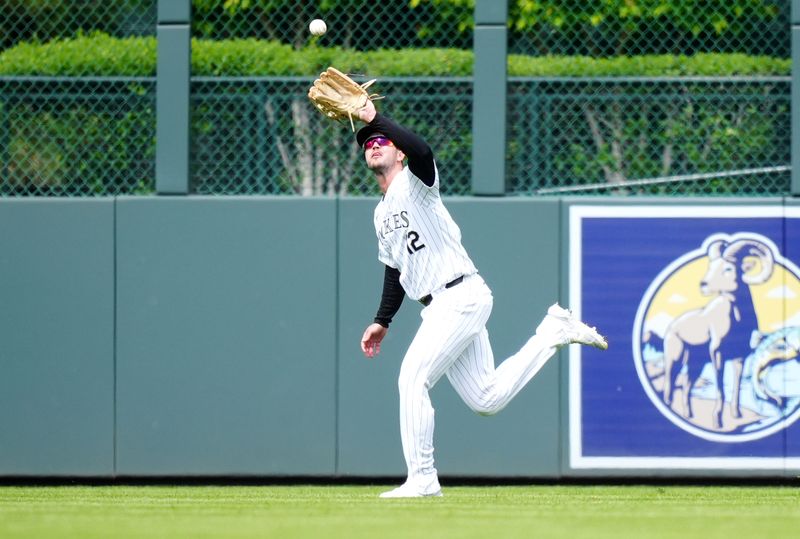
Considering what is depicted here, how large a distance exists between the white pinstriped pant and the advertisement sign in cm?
148

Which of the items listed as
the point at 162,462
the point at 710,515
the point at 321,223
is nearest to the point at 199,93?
the point at 321,223

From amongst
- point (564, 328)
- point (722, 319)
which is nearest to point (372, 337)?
point (564, 328)

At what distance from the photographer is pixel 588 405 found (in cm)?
754

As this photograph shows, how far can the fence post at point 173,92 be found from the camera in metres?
7.71

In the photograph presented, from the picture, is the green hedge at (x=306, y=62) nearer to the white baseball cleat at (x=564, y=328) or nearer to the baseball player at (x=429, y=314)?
the baseball player at (x=429, y=314)

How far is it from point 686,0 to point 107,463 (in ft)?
14.5

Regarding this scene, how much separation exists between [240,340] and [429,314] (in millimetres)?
1959

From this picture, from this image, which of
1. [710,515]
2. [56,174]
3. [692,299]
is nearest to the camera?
[710,515]

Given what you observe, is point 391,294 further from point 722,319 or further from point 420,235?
point 722,319

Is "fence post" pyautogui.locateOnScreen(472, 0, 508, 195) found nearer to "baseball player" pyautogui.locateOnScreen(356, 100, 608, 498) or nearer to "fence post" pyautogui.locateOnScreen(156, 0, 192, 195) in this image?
"baseball player" pyautogui.locateOnScreen(356, 100, 608, 498)

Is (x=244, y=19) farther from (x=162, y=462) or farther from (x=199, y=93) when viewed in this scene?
(x=162, y=462)

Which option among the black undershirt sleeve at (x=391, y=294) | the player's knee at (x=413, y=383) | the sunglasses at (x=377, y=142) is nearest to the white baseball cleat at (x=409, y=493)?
the player's knee at (x=413, y=383)

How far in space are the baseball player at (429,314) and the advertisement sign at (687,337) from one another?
1392 millimetres

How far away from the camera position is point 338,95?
5812 mm
